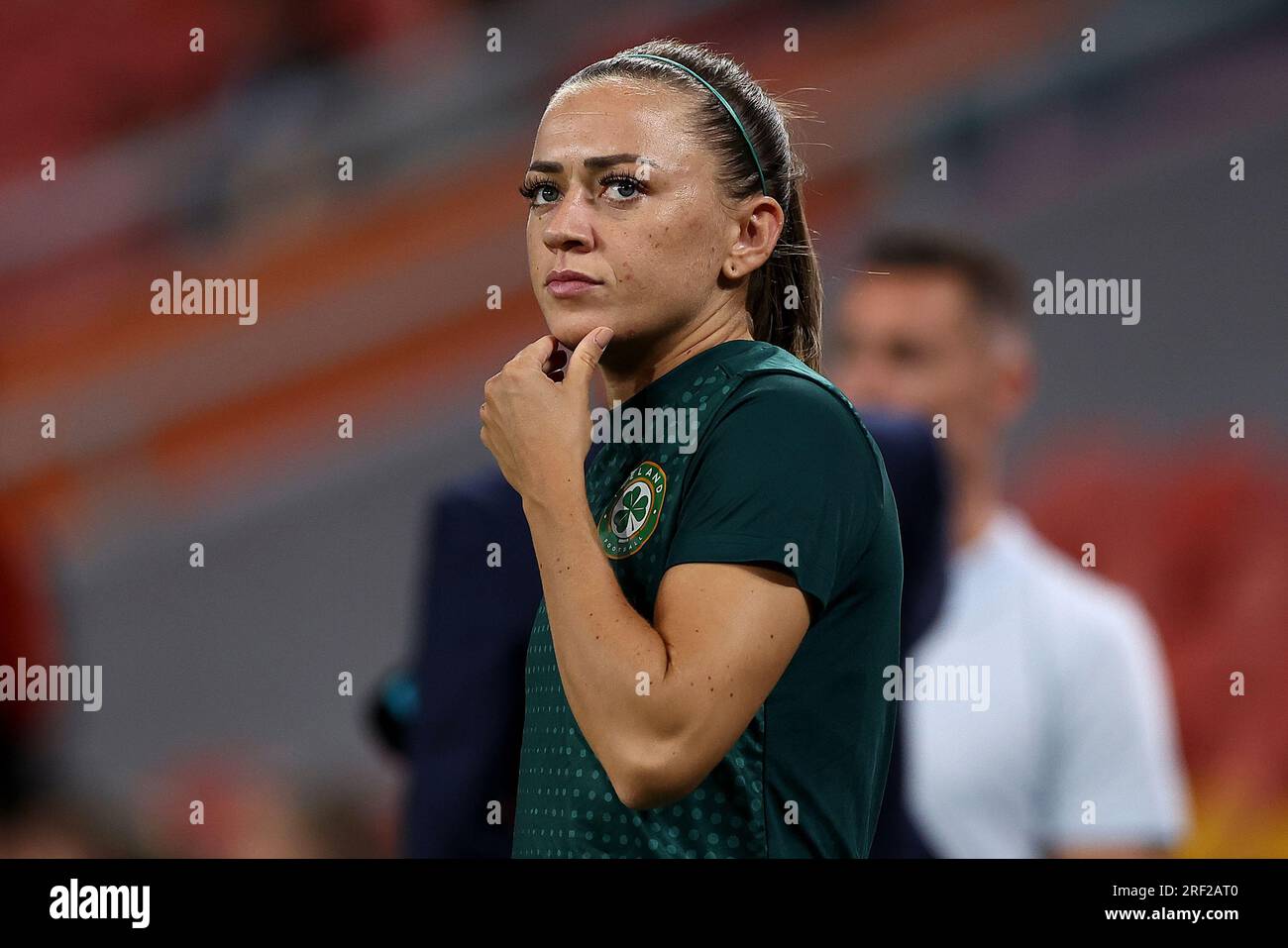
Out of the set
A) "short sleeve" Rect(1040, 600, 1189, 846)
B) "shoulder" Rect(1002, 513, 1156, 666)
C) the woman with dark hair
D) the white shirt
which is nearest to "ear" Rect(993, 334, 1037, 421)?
"shoulder" Rect(1002, 513, 1156, 666)

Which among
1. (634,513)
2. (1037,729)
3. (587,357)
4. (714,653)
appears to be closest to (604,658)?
(714,653)

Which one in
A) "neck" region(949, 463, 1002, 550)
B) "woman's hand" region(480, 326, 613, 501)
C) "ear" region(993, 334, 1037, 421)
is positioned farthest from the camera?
"ear" region(993, 334, 1037, 421)

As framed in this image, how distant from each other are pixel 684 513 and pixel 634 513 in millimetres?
73

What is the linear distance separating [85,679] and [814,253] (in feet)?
11.7

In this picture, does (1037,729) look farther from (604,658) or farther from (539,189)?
(604,658)

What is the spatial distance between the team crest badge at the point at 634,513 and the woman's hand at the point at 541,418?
2.6 inches

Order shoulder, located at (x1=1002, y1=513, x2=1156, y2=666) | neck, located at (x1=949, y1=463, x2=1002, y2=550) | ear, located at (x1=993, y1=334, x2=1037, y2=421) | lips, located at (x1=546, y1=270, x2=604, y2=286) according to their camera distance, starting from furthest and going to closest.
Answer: ear, located at (x1=993, y1=334, x2=1037, y2=421) < neck, located at (x1=949, y1=463, x2=1002, y2=550) < shoulder, located at (x1=1002, y1=513, x2=1156, y2=666) < lips, located at (x1=546, y1=270, x2=604, y2=286)

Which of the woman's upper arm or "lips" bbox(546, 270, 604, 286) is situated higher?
"lips" bbox(546, 270, 604, 286)

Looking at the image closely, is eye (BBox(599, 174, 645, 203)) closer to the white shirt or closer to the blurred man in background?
the blurred man in background

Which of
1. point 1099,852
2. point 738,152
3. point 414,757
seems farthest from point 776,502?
point 1099,852

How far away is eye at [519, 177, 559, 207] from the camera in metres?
1.60

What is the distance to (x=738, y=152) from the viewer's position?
162 cm

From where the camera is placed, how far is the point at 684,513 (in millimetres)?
A: 1421

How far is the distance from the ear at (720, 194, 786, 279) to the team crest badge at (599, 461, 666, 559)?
0.74 feet
